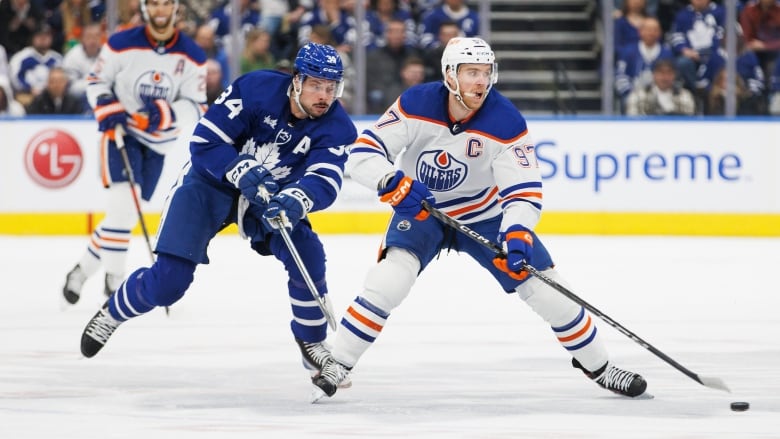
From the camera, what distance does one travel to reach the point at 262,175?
4.36m

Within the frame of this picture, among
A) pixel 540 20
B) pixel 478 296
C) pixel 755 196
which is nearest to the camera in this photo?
pixel 478 296

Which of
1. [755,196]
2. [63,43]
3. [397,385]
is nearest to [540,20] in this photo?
[755,196]

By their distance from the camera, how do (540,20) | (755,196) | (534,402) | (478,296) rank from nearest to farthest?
1. (534,402)
2. (478,296)
3. (755,196)
4. (540,20)

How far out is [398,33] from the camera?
10.1m

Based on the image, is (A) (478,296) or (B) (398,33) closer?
(A) (478,296)

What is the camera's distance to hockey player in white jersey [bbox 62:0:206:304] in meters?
6.50

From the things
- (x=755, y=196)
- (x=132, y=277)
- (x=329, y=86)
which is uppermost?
(x=329, y=86)

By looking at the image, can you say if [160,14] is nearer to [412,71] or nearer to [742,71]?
[412,71]

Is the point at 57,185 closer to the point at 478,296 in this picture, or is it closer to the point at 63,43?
the point at 63,43

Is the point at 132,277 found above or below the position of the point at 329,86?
below

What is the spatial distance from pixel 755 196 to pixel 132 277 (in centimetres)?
591

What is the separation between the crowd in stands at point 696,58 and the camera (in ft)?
32.8

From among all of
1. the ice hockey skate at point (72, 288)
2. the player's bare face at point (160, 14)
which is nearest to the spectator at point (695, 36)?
the player's bare face at point (160, 14)

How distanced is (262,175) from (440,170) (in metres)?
0.51
